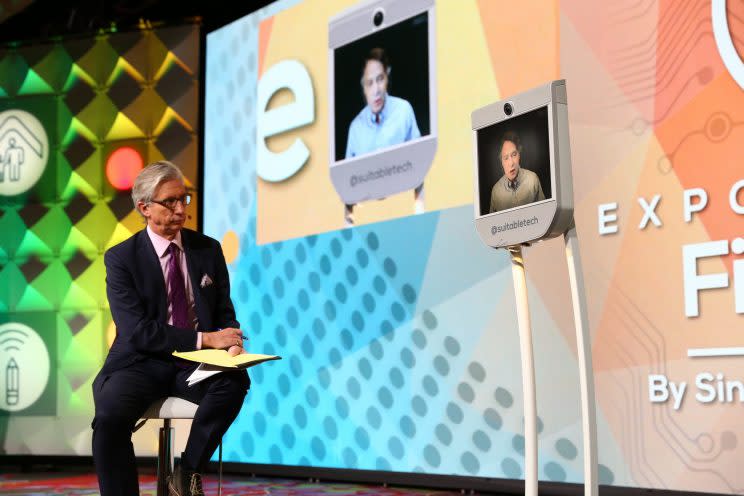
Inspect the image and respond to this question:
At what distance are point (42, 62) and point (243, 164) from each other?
5.34ft

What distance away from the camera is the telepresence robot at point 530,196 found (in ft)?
8.11

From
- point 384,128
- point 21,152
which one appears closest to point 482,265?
point 384,128

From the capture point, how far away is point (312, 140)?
4.85 meters

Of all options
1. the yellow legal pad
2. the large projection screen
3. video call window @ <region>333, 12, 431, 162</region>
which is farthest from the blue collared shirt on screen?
the yellow legal pad

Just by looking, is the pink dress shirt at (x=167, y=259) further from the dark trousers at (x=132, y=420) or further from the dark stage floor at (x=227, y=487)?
the dark stage floor at (x=227, y=487)

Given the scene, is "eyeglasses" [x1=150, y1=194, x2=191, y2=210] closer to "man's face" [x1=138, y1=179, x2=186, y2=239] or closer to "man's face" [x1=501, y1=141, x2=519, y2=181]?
"man's face" [x1=138, y1=179, x2=186, y2=239]

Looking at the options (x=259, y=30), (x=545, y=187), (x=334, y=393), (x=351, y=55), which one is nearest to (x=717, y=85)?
(x=545, y=187)

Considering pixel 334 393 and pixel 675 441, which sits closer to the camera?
pixel 675 441

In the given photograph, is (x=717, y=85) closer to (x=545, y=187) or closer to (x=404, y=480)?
(x=545, y=187)

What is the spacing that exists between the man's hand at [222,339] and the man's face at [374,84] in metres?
2.01

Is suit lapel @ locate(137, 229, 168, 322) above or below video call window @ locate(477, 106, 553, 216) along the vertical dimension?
below

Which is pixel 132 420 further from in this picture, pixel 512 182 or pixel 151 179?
pixel 512 182

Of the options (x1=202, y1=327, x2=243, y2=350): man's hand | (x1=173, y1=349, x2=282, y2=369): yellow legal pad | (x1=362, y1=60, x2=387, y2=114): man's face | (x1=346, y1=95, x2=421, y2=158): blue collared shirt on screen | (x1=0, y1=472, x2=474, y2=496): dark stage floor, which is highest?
(x1=362, y1=60, x2=387, y2=114): man's face

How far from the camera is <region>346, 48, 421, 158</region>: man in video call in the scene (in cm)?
436
